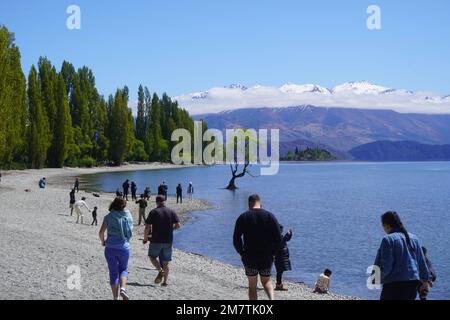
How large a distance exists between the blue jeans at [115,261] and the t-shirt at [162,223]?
162 cm

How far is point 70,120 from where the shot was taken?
83.9m

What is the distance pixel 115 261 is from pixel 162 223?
180 cm

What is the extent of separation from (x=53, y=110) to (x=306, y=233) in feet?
189

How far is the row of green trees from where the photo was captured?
4903 cm

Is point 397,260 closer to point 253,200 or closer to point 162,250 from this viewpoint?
point 253,200

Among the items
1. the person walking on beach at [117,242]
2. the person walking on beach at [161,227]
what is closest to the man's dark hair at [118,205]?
the person walking on beach at [117,242]

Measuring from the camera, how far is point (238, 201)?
169 ft

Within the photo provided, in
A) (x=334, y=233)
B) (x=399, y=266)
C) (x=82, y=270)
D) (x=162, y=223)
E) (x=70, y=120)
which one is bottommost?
(x=334, y=233)

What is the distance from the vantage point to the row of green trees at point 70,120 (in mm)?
49031

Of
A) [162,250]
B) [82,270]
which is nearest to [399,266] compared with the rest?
[162,250]
